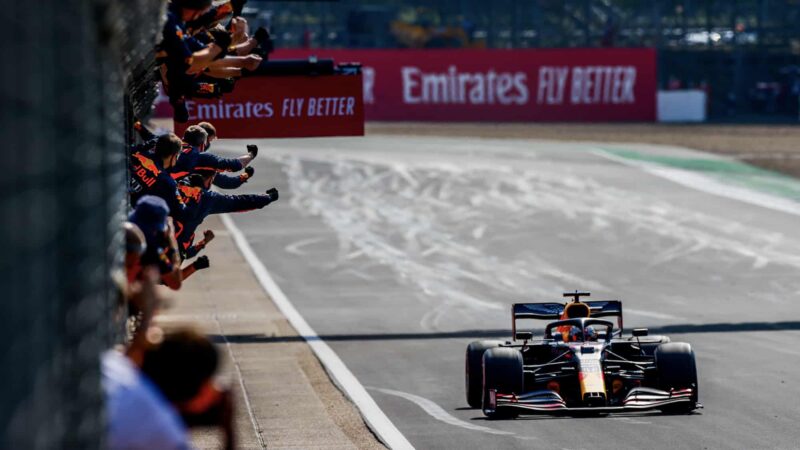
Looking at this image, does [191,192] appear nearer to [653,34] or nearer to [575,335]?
[575,335]

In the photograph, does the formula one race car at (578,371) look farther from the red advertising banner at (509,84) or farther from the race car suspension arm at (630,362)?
the red advertising banner at (509,84)

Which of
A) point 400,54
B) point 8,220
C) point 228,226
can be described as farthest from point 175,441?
point 400,54

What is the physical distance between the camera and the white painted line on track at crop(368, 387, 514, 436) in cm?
1516

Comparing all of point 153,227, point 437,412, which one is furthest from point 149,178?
point 437,412

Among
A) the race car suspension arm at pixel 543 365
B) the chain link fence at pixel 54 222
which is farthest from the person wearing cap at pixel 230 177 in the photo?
the chain link fence at pixel 54 222

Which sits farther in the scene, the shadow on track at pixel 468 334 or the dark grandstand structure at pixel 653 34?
the dark grandstand structure at pixel 653 34

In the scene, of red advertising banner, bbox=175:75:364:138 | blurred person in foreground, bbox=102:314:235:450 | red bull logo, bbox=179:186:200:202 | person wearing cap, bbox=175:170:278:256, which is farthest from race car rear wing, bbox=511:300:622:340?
blurred person in foreground, bbox=102:314:235:450

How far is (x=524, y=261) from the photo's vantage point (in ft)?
102

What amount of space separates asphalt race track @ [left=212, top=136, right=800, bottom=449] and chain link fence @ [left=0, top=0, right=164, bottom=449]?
392 inches

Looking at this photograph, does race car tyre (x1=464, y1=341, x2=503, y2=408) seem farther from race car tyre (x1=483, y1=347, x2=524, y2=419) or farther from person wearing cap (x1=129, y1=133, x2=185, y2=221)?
person wearing cap (x1=129, y1=133, x2=185, y2=221)

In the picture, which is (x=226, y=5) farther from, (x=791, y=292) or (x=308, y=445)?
(x=791, y=292)

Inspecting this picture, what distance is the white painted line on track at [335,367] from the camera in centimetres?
1509

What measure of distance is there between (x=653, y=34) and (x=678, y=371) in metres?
52.6

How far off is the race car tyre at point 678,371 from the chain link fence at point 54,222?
1016 cm
